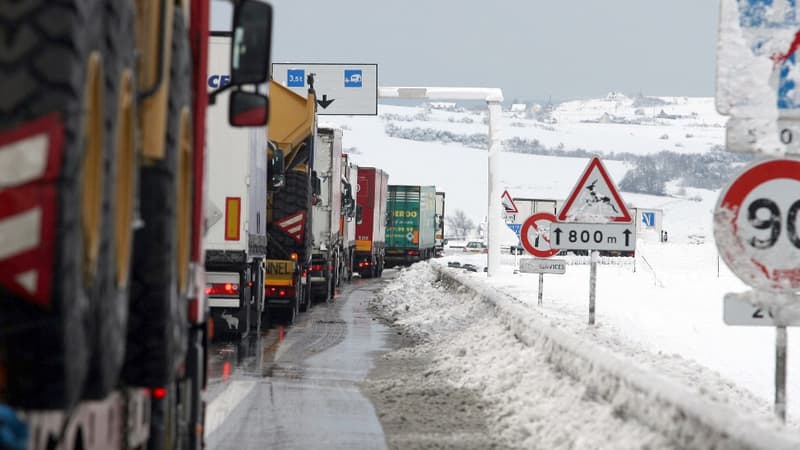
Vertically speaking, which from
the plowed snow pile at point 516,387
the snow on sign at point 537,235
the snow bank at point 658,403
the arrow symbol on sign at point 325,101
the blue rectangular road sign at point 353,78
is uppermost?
the blue rectangular road sign at point 353,78

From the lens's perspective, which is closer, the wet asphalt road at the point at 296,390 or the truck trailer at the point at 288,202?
the wet asphalt road at the point at 296,390

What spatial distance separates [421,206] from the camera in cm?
5659

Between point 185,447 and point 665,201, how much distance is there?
17540 cm

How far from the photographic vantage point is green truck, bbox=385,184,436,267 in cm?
5606

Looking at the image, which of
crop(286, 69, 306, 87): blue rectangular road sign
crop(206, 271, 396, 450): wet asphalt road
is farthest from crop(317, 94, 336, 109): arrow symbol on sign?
crop(206, 271, 396, 450): wet asphalt road

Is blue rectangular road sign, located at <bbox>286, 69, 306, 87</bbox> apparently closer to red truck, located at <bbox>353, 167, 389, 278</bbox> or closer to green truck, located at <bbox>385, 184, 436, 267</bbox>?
red truck, located at <bbox>353, 167, 389, 278</bbox>

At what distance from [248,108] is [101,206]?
7.46 ft

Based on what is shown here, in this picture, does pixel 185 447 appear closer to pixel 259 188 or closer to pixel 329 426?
pixel 329 426

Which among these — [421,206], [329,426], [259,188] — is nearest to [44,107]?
[329,426]

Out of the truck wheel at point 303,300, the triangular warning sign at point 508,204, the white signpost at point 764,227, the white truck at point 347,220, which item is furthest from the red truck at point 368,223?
the white signpost at point 764,227

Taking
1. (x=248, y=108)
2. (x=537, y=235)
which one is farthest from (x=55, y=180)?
(x=537, y=235)

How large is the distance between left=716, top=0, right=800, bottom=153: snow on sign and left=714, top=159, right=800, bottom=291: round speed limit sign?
181 mm

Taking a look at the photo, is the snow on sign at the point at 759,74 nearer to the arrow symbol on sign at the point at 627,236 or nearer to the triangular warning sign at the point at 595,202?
the triangular warning sign at the point at 595,202

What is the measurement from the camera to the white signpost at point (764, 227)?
5984 mm
